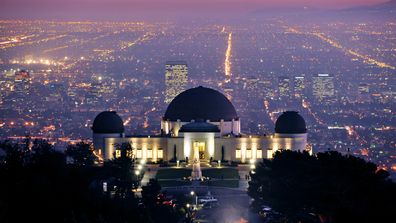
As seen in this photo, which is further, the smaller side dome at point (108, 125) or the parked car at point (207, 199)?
the smaller side dome at point (108, 125)

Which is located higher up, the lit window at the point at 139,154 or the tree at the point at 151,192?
the lit window at the point at 139,154

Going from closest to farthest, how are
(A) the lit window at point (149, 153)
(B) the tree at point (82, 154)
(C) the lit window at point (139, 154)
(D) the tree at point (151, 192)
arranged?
(D) the tree at point (151, 192), (B) the tree at point (82, 154), (C) the lit window at point (139, 154), (A) the lit window at point (149, 153)

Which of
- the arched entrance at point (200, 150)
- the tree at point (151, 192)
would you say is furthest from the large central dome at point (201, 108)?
the tree at point (151, 192)

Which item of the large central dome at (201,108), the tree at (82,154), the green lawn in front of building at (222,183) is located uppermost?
the large central dome at (201,108)

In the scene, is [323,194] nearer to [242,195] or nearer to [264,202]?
[264,202]

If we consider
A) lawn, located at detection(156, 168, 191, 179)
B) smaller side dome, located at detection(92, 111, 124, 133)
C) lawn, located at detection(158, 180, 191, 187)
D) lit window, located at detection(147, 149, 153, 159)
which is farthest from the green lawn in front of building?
smaller side dome, located at detection(92, 111, 124, 133)

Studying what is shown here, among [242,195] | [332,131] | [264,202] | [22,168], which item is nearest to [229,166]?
[242,195]

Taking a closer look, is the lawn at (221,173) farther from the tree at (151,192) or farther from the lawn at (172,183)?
the tree at (151,192)

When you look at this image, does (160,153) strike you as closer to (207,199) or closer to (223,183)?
(223,183)

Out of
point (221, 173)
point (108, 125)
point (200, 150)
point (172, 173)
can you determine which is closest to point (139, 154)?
point (108, 125)
